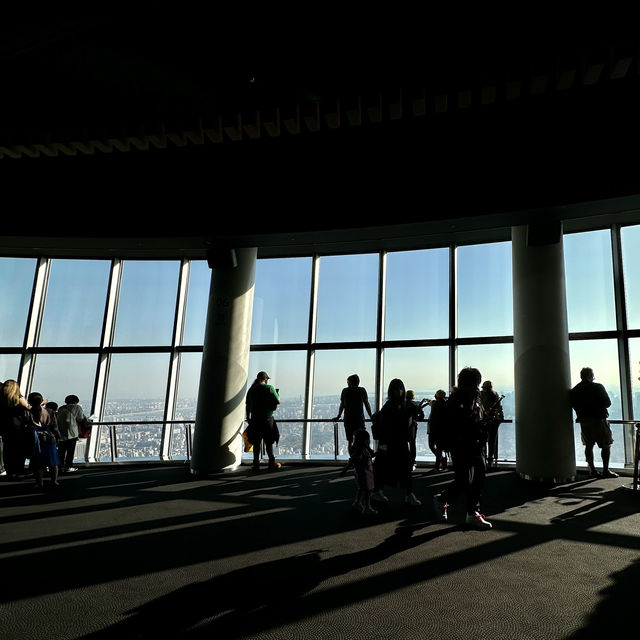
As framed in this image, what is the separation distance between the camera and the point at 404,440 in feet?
17.8

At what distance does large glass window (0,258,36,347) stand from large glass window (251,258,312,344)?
17.8ft

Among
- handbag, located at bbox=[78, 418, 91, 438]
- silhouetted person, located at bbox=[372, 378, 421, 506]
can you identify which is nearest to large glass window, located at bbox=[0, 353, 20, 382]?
handbag, located at bbox=[78, 418, 91, 438]

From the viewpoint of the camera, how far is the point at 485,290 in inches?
400

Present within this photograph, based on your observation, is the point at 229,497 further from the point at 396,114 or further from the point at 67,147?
the point at 396,114

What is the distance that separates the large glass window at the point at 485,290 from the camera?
9891mm

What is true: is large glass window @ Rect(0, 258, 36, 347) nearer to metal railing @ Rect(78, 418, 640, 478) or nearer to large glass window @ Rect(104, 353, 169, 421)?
large glass window @ Rect(104, 353, 169, 421)

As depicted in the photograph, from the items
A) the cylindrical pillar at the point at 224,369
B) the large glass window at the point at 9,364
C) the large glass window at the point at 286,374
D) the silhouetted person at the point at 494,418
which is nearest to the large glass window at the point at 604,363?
the silhouetted person at the point at 494,418

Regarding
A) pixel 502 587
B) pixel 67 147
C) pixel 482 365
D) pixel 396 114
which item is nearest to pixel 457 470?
pixel 502 587

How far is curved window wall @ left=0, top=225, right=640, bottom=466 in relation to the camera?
9.73m

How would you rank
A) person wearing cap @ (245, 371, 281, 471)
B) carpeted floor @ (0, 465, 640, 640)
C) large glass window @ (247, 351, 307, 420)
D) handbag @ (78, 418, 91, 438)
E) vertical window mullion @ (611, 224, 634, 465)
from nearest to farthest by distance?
1. carpeted floor @ (0, 465, 640, 640)
2. person wearing cap @ (245, 371, 281, 471)
3. vertical window mullion @ (611, 224, 634, 465)
4. handbag @ (78, 418, 91, 438)
5. large glass window @ (247, 351, 307, 420)

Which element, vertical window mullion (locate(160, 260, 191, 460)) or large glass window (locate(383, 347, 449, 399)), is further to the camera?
vertical window mullion (locate(160, 260, 191, 460))

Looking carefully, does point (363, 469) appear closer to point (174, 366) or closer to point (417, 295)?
point (417, 295)

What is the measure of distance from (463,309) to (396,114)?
7.09 meters

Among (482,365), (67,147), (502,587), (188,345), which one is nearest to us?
(502,587)
